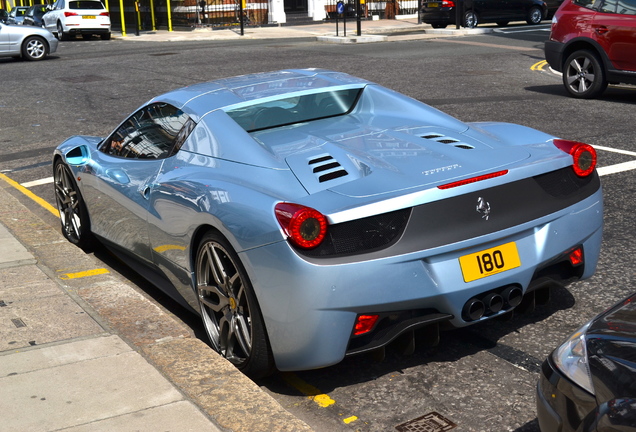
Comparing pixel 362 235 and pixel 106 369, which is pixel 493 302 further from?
pixel 106 369

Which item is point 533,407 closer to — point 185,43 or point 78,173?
point 78,173

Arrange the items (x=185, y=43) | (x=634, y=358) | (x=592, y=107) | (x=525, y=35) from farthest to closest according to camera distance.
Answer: (x=185, y=43)
(x=525, y=35)
(x=592, y=107)
(x=634, y=358)

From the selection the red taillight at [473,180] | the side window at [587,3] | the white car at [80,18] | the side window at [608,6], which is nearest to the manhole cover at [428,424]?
the red taillight at [473,180]

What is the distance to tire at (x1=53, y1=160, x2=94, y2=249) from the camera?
6.12 m

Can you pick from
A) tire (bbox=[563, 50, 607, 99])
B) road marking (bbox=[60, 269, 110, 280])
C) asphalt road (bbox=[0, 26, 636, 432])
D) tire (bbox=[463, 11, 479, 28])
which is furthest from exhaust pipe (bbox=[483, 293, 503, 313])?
tire (bbox=[463, 11, 479, 28])

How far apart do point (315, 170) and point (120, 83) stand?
13387 mm

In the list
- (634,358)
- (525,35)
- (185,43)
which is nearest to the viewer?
(634,358)

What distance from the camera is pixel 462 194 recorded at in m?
3.73

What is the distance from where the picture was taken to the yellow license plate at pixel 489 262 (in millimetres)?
3727

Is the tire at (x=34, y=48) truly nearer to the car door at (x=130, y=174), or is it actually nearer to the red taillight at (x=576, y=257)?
the car door at (x=130, y=174)

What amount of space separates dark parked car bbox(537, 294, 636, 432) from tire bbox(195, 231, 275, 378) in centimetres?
150

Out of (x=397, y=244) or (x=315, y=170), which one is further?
(x=315, y=170)

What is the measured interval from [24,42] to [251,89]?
1985 centimetres

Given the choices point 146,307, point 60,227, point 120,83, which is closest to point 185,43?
point 120,83
